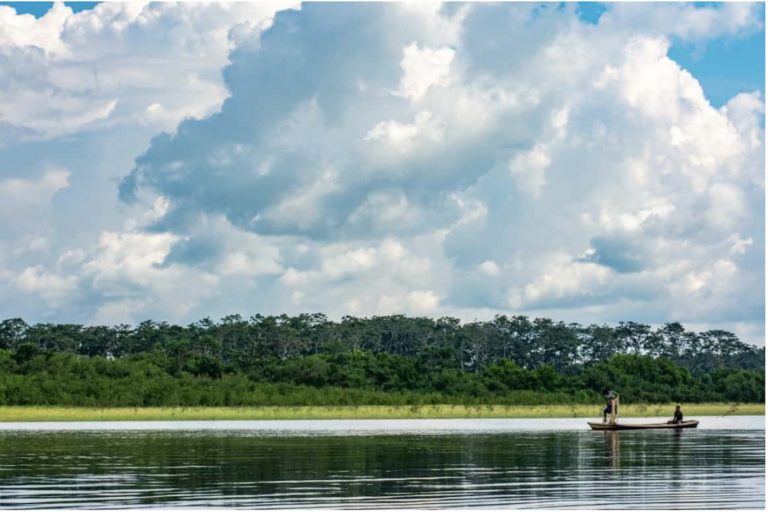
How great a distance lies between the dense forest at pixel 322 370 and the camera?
8350 cm

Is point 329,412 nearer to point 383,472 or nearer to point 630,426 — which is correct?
point 630,426

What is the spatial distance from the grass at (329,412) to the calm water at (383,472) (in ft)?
87.4

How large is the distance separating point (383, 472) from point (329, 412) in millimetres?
49890

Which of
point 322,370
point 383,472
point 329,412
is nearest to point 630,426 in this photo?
point 383,472

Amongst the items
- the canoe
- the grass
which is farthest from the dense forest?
the canoe

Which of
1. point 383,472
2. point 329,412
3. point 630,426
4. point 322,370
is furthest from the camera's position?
point 322,370

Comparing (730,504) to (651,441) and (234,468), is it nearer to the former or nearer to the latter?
(234,468)

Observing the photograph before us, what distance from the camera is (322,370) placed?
9381 centimetres

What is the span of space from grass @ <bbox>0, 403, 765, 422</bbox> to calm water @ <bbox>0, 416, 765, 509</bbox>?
26.6 meters

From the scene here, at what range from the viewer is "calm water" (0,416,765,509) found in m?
25.0

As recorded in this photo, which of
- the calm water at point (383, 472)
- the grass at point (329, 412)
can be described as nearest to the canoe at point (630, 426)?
the calm water at point (383, 472)

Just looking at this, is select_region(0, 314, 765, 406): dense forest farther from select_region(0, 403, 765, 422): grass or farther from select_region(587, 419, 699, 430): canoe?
select_region(587, 419, 699, 430): canoe

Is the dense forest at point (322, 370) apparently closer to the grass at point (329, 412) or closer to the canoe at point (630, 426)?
the grass at point (329, 412)

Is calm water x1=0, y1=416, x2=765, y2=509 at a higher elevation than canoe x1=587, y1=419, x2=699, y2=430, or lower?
lower
